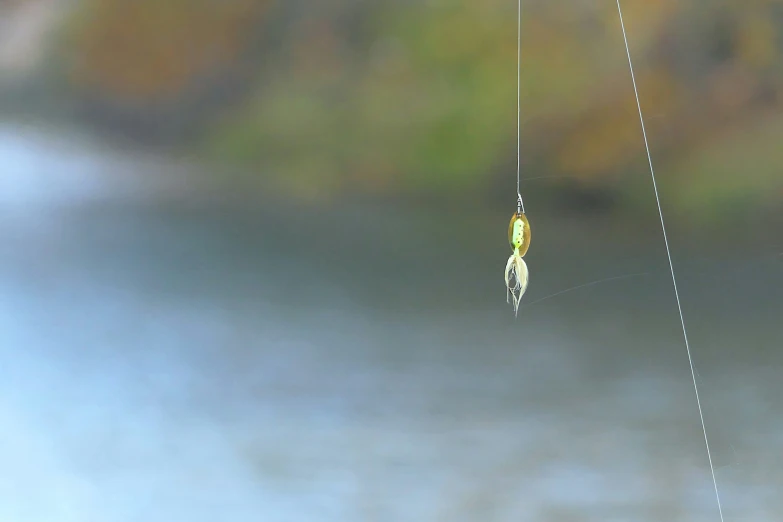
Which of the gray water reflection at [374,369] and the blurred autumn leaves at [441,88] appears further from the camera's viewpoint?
the blurred autumn leaves at [441,88]

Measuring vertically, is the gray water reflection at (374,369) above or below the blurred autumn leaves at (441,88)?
below

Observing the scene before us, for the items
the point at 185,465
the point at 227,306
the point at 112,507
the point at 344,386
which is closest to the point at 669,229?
the point at 344,386

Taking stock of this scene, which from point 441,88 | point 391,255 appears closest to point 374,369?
point 391,255

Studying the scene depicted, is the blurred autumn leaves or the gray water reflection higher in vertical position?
the blurred autumn leaves

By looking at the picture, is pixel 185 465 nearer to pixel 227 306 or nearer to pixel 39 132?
pixel 227 306

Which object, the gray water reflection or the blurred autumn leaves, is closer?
the gray water reflection

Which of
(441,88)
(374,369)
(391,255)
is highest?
(441,88)

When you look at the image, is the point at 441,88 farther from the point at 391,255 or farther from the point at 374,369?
the point at 374,369
